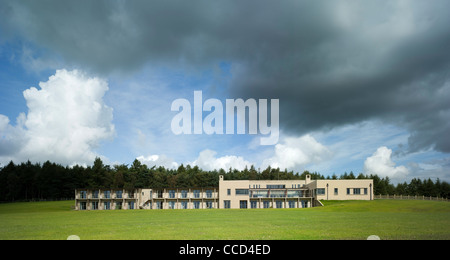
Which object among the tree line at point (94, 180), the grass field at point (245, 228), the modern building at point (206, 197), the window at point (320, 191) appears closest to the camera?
the grass field at point (245, 228)

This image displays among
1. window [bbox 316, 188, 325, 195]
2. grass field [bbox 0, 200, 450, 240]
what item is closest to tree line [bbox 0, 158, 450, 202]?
window [bbox 316, 188, 325, 195]

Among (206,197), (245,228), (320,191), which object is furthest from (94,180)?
(245,228)

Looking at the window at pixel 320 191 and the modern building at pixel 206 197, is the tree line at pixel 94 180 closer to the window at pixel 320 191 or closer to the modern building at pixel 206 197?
the modern building at pixel 206 197

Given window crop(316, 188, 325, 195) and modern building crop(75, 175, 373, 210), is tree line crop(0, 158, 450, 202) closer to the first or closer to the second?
modern building crop(75, 175, 373, 210)

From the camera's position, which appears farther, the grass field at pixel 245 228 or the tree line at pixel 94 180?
the tree line at pixel 94 180

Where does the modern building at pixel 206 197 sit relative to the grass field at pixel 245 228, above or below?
below

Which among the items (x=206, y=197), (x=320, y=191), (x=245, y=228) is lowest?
(x=206, y=197)

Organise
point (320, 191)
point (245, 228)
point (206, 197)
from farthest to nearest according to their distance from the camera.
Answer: point (206, 197), point (320, 191), point (245, 228)

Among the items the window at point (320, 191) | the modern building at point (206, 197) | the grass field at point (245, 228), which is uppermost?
the grass field at point (245, 228)

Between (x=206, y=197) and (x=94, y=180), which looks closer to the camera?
(x=206, y=197)

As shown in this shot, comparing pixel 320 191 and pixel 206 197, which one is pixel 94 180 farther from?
pixel 320 191

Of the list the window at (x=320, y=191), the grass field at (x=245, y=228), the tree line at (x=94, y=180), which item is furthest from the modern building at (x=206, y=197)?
the grass field at (x=245, y=228)
